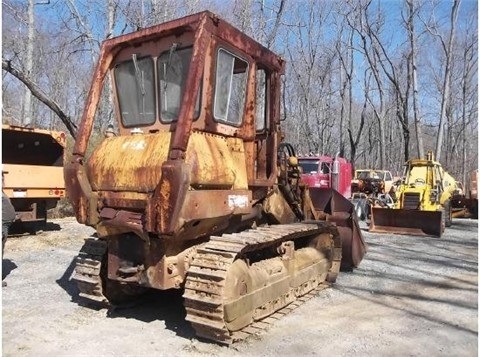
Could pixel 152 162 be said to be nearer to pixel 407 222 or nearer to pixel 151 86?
pixel 151 86

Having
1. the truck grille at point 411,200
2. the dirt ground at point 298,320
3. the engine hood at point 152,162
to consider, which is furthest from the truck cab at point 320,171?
the engine hood at point 152,162

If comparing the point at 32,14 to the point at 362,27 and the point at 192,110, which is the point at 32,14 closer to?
the point at 192,110

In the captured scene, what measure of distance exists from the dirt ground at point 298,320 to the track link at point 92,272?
21 centimetres

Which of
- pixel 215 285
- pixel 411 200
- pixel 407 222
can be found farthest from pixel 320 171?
pixel 215 285

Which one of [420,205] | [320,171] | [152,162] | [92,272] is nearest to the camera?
[152,162]

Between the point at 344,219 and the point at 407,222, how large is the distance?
629cm

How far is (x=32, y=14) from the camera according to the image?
16.9 metres

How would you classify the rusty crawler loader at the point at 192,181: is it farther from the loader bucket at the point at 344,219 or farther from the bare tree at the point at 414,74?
the bare tree at the point at 414,74

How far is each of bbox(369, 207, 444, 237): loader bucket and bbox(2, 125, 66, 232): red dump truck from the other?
8.25m

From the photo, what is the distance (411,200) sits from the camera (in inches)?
578

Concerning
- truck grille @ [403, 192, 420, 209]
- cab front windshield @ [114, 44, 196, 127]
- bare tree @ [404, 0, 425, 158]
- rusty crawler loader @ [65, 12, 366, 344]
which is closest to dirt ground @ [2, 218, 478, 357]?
rusty crawler loader @ [65, 12, 366, 344]

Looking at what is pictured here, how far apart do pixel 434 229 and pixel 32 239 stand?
9.81 m

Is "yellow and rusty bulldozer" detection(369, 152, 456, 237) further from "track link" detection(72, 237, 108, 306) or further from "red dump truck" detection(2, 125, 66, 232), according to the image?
"track link" detection(72, 237, 108, 306)

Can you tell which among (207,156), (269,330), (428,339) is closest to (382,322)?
(428,339)
